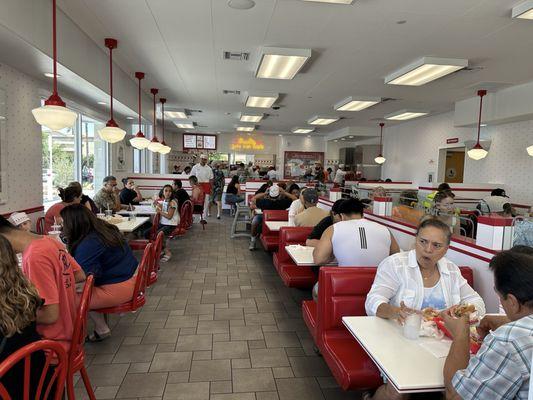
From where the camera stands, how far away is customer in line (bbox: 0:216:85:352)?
1.64 meters

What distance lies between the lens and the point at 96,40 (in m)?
4.53

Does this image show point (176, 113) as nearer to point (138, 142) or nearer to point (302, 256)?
point (138, 142)

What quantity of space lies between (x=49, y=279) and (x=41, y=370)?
448 mm

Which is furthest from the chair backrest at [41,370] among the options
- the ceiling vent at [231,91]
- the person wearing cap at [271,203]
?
the ceiling vent at [231,91]

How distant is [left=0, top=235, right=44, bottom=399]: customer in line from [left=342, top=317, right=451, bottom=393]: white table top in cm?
130

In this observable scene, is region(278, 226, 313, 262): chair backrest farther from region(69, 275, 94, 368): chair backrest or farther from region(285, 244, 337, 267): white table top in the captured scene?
region(69, 275, 94, 368): chair backrest

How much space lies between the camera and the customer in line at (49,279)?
1.64 metres

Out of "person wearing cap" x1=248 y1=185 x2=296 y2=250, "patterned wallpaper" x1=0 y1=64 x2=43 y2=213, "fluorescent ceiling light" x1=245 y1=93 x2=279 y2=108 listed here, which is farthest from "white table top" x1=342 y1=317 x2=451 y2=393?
"fluorescent ceiling light" x1=245 y1=93 x2=279 y2=108

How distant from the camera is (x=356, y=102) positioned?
732cm

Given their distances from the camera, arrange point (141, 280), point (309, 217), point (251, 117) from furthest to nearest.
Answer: point (251, 117)
point (309, 217)
point (141, 280)

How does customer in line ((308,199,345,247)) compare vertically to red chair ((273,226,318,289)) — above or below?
above

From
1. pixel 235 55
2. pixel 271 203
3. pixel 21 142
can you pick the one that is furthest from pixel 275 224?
pixel 21 142

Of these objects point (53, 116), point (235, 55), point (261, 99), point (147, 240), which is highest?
point (235, 55)

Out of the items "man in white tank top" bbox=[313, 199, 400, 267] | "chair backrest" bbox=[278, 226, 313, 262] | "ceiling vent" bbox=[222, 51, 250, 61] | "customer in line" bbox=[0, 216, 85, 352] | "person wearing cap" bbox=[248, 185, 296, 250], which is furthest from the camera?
"person wearing cap" bbox=[248, 185, 296, 250]
